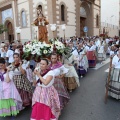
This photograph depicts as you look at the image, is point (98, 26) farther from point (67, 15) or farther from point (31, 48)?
point (31, 48)

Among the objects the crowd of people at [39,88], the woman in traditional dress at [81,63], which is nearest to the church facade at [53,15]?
the woman in traditional dress at [81,63]

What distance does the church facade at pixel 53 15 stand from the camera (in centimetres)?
1783

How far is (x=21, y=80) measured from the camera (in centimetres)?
455

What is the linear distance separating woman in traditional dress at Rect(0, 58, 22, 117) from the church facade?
1266 cm

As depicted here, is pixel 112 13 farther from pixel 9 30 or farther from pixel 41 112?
pixel 41 112

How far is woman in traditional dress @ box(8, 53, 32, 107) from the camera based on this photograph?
4.46 m

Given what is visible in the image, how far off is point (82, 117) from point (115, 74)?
5.16 ft

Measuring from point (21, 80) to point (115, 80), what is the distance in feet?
8.36

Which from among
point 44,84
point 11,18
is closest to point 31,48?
point 44,84

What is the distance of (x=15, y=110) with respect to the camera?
418 centimetres

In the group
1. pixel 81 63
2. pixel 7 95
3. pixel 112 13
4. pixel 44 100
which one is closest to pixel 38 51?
pixel 7 95

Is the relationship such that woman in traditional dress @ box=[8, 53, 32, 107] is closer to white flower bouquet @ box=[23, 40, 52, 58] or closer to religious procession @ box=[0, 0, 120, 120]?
religious procession @ box=[0, 0, 120, 120]

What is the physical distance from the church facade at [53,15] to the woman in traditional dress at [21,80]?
1221cm

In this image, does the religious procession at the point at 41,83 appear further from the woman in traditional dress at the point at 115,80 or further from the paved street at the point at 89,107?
the paved street at the point at 89,107
